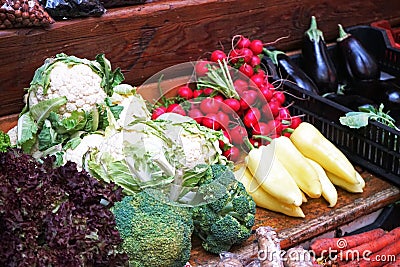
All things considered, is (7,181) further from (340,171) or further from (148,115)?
(340,171)

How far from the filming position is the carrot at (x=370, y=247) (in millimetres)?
2055

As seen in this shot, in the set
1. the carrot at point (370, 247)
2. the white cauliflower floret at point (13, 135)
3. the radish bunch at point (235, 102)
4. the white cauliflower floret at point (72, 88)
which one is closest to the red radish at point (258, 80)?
the radish bunch at point (235, 102)

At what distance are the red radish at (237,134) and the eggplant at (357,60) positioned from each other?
38.3 inches

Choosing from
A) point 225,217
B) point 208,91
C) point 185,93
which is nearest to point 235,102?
point 208,91

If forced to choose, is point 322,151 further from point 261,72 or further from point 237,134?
point 261,72

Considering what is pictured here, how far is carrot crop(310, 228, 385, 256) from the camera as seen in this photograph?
2.05 meters

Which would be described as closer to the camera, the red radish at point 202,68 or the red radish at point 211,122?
the red radish at point 211,122

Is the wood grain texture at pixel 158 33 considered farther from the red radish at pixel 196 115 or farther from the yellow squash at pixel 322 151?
the yellow squash at pixel 322 151

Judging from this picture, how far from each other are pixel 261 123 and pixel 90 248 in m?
1.04

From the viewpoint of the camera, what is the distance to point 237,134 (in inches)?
91.1

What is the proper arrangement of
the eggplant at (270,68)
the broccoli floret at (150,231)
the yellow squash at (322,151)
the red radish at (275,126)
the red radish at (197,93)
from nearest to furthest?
the broccoli floret at (150,231)
the yellow squash at (322,151)
the red radish at (275,126)
the red radish at (197,93)
the eggplant at (270,68)

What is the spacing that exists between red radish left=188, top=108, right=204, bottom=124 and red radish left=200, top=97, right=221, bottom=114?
0.02 metres

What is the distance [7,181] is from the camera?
1594mm

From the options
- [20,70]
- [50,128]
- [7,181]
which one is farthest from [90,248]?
[20,70]
